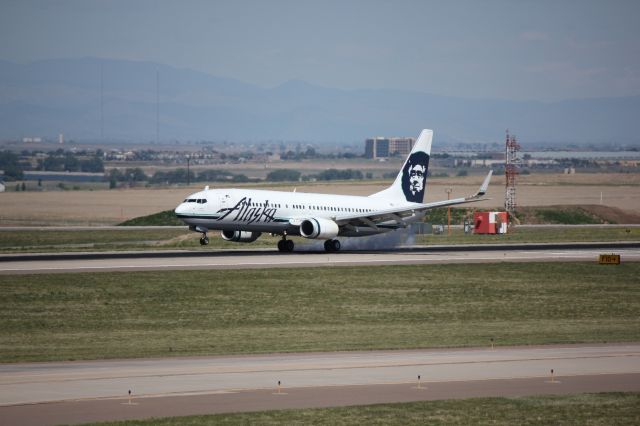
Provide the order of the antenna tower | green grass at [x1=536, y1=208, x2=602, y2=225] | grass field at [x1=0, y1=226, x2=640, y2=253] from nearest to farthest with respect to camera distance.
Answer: grass field at [x1=0, y1=226, x2=640, y2=253] < the antenna tower < green grass at [x1=536, y1=208, x2=602, y2=225]

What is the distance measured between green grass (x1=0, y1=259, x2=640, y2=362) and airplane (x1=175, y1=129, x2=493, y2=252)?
10.8 metres

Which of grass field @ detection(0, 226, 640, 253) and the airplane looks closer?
the airplane

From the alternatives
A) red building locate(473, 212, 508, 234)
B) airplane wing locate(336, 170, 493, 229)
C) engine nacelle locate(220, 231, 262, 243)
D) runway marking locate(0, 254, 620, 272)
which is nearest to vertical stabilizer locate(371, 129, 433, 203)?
airplane wing locate(336, 170, 493, 229)

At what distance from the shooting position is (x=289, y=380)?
100 feet

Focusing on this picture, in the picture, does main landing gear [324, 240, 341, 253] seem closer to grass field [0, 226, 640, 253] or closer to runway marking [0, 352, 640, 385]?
grass field [0, 226, 640, 253]

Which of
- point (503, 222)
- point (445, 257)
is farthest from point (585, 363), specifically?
point (503, 222)

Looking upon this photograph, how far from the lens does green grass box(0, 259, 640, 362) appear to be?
39781mm

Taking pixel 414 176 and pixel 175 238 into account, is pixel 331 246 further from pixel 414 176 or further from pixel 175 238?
pixel 175 238

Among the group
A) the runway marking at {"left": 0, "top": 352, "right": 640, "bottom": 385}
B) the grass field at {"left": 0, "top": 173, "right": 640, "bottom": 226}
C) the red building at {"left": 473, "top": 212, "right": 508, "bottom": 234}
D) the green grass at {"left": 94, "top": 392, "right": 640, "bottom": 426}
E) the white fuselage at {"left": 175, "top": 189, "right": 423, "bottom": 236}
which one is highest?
the white fuselage at {"left": 175, "top": 189, "right": 423, "bottom": 236}

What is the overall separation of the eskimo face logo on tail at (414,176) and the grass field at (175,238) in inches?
157

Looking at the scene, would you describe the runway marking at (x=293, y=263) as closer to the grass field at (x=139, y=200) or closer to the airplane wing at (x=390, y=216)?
the airplane wing at (x=390, y=216)

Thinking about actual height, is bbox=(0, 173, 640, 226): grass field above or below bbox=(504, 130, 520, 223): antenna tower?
below

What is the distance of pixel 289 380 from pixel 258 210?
42.0 metres

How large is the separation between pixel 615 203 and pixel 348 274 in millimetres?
102147
